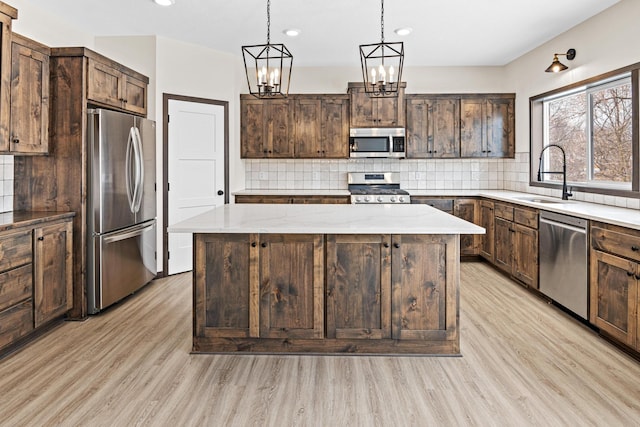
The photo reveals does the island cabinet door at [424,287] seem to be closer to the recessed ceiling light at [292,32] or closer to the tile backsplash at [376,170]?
the recessed ceiling light at [292,32]

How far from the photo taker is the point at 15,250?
9.32ft

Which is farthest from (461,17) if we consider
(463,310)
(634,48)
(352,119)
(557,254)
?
(463,310)

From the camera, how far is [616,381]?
2.47 metres

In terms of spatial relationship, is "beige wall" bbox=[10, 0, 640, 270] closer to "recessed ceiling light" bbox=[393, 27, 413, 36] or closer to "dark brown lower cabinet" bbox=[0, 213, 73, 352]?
"recessed ceiling light" bbox=[393, 27, 413, 36]

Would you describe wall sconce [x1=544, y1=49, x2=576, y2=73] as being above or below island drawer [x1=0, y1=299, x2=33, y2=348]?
above

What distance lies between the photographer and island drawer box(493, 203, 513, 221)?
4680 mm

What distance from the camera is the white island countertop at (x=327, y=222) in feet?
8.31

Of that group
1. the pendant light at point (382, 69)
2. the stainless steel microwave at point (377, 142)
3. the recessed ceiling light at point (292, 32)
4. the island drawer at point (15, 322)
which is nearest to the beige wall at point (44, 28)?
the recessed ceiling light at point (292, 32)

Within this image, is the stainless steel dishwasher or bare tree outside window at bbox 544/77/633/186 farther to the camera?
bare tree outside window at bbox 544/77/633/186

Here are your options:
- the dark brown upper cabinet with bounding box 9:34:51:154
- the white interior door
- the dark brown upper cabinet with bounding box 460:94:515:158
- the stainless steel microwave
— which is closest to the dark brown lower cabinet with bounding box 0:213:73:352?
the dark brown upper cabinet with bounding box 9:34:51:154

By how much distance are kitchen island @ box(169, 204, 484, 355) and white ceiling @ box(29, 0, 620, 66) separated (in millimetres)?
2242

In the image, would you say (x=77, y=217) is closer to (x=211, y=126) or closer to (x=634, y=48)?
(x=211, y=126)

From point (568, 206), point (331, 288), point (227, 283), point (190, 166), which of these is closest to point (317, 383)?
point (331, 288)

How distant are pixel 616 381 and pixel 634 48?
8.70 ft
